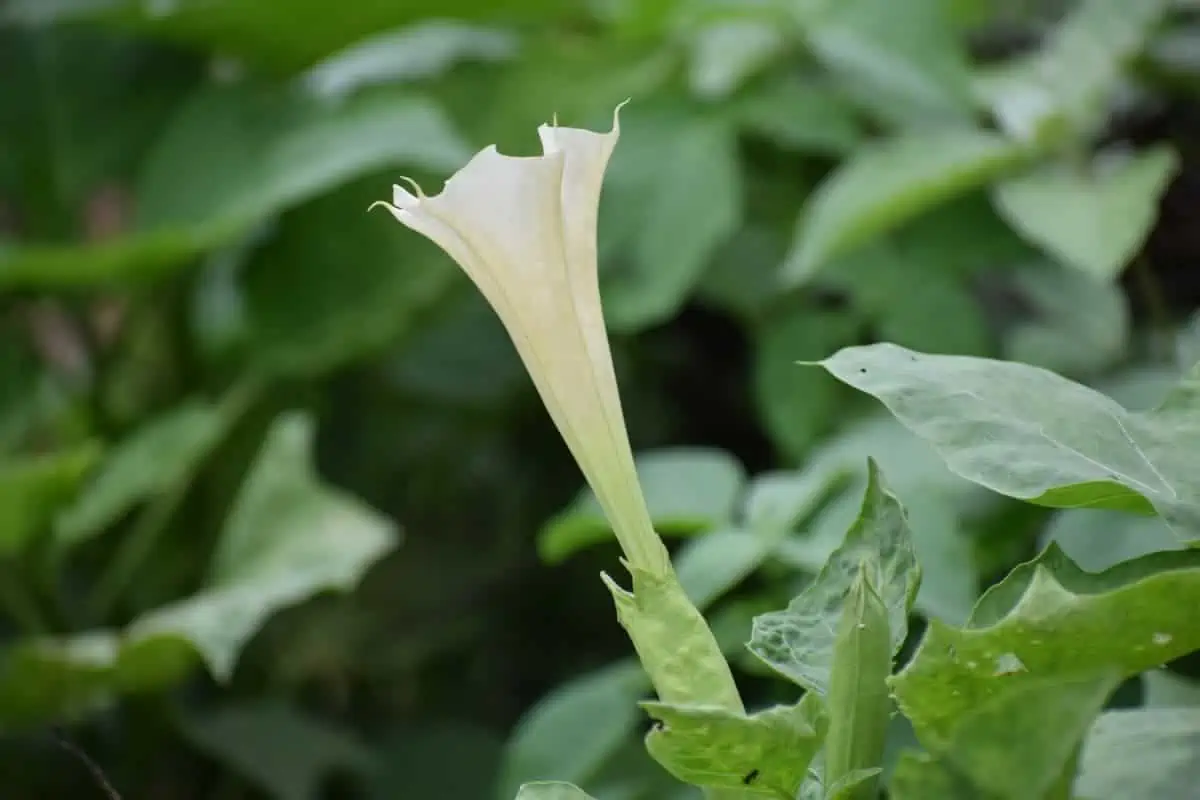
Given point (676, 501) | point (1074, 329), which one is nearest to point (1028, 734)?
point (676, 501)

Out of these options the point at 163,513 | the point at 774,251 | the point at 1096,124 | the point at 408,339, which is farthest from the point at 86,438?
the point at 1096,124

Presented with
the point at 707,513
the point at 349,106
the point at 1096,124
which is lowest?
the point at 707,513

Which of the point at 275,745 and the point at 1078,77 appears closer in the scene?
the point at 1078,77

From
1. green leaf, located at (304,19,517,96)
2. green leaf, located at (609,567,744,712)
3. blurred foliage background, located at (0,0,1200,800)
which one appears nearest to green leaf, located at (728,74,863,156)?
blurred foliage background, located at (0,0,1200,800)

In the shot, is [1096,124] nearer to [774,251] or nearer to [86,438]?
[774,251]

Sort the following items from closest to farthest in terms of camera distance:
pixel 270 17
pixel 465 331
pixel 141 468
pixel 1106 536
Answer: pixel 1106 536
pixel 141 468
pixel 270 17
pixel 465 331

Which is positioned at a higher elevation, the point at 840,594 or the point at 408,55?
the point at 408,55

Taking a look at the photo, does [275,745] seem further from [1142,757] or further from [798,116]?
[1142,757]
